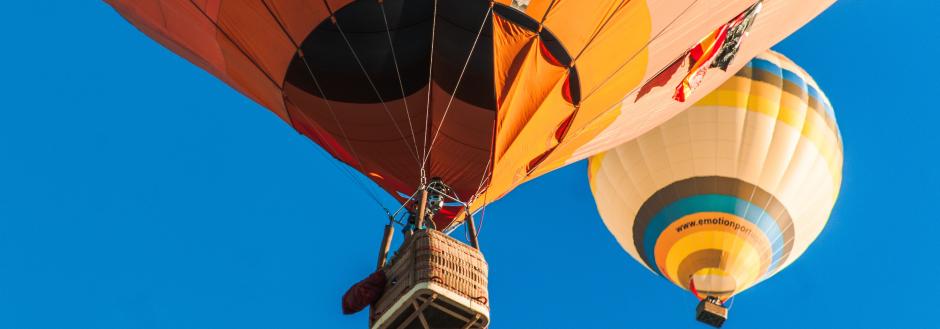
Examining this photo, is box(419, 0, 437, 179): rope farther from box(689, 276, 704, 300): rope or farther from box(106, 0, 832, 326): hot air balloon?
box(689, 276, 704, 300): rope

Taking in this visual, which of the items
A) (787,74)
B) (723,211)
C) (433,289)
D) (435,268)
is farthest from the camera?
(787,74)

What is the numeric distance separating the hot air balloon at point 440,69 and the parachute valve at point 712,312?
16.0ft

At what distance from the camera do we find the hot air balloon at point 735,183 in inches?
578

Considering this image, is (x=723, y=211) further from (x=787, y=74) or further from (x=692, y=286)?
(x=787, y=74)

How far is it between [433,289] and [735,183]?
748 cm

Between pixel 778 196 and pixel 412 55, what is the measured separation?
271 inches

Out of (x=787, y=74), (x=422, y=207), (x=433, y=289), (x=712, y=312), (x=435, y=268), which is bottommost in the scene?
(x=433, y=289)

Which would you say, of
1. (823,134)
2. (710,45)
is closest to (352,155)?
(710,45)

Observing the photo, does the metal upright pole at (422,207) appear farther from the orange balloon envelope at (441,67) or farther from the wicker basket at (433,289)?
the wicker basket at (433,289)

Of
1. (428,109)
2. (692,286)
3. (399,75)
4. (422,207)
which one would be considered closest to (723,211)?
(692,286)

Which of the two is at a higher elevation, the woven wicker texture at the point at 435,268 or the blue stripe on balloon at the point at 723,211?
the blue stripe on balloon at the point at 723,211

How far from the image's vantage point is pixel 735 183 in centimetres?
1468

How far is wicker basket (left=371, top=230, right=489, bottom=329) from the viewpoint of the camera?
26.5 feet

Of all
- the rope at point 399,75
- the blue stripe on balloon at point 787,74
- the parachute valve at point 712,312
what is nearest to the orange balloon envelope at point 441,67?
the rope at point 399,75
